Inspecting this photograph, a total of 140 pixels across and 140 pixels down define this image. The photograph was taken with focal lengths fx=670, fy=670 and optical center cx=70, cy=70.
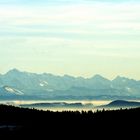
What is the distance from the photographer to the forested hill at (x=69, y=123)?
345ft

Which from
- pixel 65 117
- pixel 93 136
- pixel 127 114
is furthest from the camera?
pixel 65 117

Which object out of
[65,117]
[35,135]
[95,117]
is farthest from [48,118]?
[35,135]

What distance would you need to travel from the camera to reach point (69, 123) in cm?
11250

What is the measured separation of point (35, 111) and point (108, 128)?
3394 cm

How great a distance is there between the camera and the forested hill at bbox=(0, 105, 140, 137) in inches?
4136

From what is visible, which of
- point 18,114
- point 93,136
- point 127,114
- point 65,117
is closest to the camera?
point 93,136

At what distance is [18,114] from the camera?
132m

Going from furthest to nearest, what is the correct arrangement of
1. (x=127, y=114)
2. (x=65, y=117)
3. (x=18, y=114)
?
1. (x=18, y=114)
2. (x=65, y=117)
3. (x=127, y=114)

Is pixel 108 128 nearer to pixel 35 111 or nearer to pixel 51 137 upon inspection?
pixel 51 137

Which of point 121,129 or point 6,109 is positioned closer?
point 121,129

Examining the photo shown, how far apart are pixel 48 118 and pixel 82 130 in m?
19.0

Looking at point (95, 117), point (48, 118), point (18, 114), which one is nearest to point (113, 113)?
point (95, 117)

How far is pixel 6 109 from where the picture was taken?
138750mm

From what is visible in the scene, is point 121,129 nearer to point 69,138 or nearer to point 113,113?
point 69,138
